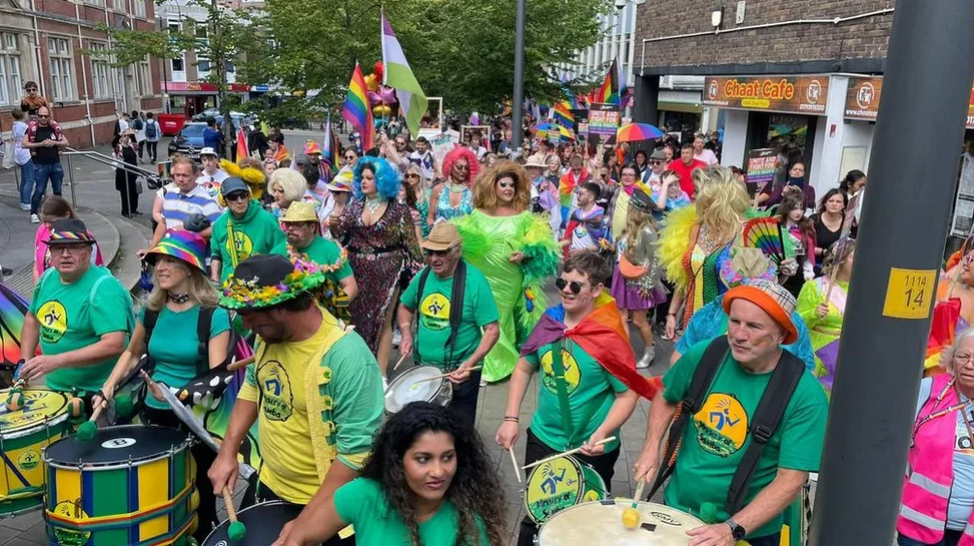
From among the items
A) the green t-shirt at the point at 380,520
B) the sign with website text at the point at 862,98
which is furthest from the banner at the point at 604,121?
the green t-shirt at the point at 380,520

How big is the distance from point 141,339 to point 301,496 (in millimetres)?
1536

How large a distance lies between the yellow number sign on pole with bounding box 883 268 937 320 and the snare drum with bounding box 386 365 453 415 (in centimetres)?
268

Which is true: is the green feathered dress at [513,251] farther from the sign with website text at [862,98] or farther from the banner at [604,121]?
the banner at [604,121]

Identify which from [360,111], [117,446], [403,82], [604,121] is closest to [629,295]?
[403,82]

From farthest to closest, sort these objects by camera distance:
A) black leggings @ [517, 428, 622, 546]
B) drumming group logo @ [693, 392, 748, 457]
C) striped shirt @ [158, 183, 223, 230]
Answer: striped shirt @ [158, 183, 223, 230]
black leggings @ [517, 428, 622, 546]
drumming group logo @ [693, 392, 748, 457]

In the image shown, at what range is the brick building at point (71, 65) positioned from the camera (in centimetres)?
2831

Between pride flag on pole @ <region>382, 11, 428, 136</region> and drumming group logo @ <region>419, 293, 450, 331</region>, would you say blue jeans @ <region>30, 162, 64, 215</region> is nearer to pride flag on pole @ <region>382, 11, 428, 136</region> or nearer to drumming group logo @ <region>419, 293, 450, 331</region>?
pride flag on pole @ <region>382, 11, 428, 136</region>

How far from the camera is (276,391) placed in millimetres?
3027

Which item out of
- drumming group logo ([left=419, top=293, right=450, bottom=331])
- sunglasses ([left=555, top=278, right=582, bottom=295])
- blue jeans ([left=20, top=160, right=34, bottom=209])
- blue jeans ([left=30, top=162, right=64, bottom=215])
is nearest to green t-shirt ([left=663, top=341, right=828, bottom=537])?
sunglasses ([left=555, top=278, right=582, bottom=295])

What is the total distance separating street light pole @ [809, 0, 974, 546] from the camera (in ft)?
6.70

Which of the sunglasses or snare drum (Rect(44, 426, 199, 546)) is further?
the sunglasses

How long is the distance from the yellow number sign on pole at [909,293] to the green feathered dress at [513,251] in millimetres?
4375

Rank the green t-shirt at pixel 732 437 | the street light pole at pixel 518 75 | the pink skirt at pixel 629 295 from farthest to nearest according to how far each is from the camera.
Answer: the street light pole at pixel 518 75 < the pink skirt at pixel 629 295 < the green t-shirt at pixel 732 437

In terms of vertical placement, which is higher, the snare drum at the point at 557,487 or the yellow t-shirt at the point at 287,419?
the yellow t-shirt at the point at 287,419
